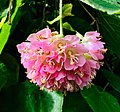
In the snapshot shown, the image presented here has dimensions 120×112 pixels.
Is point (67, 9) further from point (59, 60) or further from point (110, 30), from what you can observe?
point (59, 60)

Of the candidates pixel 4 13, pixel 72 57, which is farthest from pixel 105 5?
pixel 4 13

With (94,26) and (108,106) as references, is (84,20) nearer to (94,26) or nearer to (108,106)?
(94,26)

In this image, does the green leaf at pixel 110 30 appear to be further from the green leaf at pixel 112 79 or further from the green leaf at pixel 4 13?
the green leaf at pixel 4 13

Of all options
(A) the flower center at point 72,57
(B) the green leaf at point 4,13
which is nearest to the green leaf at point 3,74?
(B) the green leaf at point 4,13

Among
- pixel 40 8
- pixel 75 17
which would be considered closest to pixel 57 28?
→ pixel 75 17

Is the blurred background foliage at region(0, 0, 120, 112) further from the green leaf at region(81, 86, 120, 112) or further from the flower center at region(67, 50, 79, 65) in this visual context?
the flower center at region(67, 50, 79, 65)

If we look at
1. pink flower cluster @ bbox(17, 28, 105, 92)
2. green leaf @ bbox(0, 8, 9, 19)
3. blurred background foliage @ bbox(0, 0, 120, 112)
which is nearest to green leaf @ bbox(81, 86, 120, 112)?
blurred background foliage @ bbox(0, 0, 120, 112)
